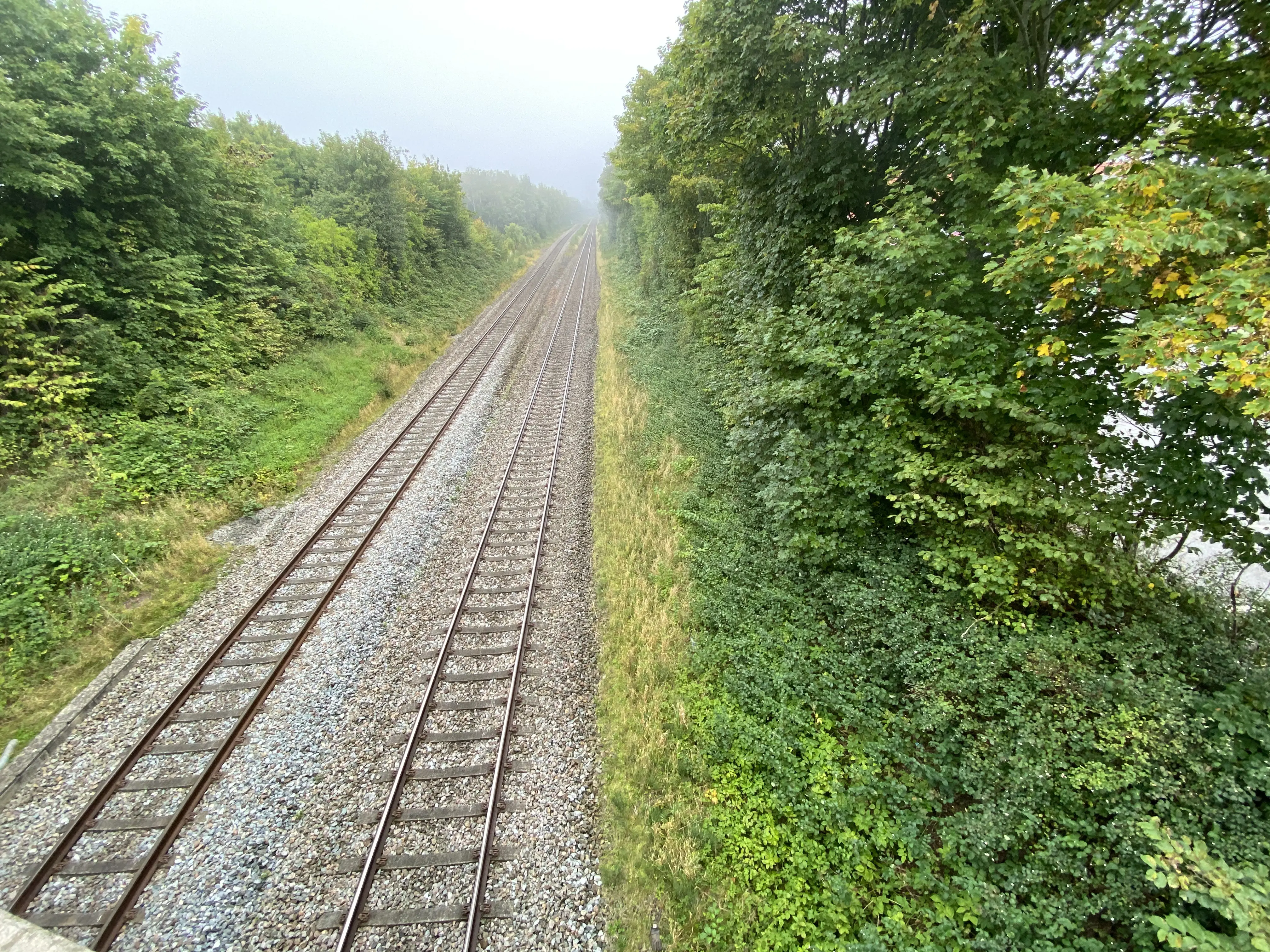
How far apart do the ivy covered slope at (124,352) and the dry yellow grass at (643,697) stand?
7.48 meters

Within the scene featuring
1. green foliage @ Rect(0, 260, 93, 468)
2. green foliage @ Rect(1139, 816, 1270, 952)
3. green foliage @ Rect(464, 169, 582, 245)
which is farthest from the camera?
green foliage @ Rect(464, 169, 582, 245)

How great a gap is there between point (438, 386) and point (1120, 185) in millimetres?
17852

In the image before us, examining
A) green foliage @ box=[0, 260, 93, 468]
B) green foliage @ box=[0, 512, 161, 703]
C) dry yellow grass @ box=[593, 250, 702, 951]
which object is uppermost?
green foliage @ box=[0, 260, 93, 468]

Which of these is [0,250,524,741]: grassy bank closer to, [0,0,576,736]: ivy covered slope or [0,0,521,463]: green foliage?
[0,0,576,736]: ivy covered slope

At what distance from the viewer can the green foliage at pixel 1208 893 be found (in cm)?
313

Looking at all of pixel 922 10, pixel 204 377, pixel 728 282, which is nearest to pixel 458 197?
pixel 204 377

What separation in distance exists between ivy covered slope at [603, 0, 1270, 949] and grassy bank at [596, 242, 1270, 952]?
0.03m

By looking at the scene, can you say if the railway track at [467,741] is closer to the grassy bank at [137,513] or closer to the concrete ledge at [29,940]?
the concrete ledge at [29,940]

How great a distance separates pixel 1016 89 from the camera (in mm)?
5723

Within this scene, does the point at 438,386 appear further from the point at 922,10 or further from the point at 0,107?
the point at 922,10

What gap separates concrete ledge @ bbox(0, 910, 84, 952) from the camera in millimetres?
3592

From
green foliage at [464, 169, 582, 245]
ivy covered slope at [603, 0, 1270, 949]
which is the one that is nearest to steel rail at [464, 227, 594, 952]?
ivy covered slope at [603, 0, 1270, 949]

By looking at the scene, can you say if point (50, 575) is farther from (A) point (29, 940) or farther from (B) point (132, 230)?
(B) point (132, 230)

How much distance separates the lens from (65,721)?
20.9 ft
